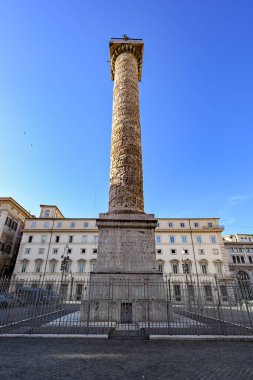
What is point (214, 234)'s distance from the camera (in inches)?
1262

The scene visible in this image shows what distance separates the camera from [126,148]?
10562 mm

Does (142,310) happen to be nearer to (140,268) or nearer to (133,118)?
(140,268)

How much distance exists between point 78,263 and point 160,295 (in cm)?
2487

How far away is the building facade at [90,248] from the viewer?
97.7 ft

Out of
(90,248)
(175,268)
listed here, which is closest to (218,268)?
(175,268)

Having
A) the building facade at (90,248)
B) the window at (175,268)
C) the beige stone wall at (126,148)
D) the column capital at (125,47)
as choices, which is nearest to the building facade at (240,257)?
the building facade at (90,248)

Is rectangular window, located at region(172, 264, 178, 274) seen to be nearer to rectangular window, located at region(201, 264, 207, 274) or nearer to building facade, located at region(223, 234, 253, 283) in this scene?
rectangular window, located at region(201, 264, 207, 274)

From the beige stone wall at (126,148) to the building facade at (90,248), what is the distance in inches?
884

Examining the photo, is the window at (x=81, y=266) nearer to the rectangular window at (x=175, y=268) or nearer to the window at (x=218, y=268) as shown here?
the rectangular window at (x=175, y=268)

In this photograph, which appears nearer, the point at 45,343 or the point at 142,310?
the point at 45,343

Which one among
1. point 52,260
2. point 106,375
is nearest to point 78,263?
point 52,260

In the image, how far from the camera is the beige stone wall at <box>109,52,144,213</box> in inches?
383

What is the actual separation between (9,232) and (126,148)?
28926 mm

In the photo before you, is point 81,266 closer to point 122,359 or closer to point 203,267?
point 203,267
